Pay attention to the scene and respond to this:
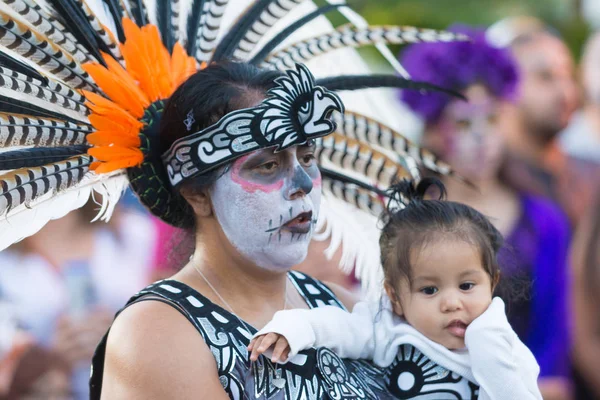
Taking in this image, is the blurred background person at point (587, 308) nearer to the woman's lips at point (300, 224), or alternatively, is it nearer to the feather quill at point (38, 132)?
the woman's lips at point (300, 224)

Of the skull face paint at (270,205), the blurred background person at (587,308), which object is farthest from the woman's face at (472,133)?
the skull face paint at (270,205)

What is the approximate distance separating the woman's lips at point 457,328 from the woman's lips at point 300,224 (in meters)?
0.47

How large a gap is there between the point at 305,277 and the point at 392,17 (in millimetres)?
6500

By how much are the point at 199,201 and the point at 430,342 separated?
768 mm

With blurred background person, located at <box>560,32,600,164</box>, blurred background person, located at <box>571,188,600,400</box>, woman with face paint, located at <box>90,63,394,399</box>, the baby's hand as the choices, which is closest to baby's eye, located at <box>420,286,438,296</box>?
woman with face paint, located at <box>90,63,394,399</box>

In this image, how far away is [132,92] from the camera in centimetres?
296

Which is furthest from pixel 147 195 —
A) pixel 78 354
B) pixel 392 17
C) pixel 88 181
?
pixel 392 17

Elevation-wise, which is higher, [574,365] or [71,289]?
[574,365]

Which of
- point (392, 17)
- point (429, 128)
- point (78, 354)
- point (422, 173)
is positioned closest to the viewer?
point (422, 173)

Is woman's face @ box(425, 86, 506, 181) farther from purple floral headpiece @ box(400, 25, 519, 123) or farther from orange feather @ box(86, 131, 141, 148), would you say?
orange feather @ box(86, 131, 141, 148)

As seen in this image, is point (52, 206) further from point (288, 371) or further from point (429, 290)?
point (429, 290)

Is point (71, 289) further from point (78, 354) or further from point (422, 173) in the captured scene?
point (422, 173)

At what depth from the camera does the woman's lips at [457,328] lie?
107 inches

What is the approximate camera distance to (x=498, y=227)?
190 inches
